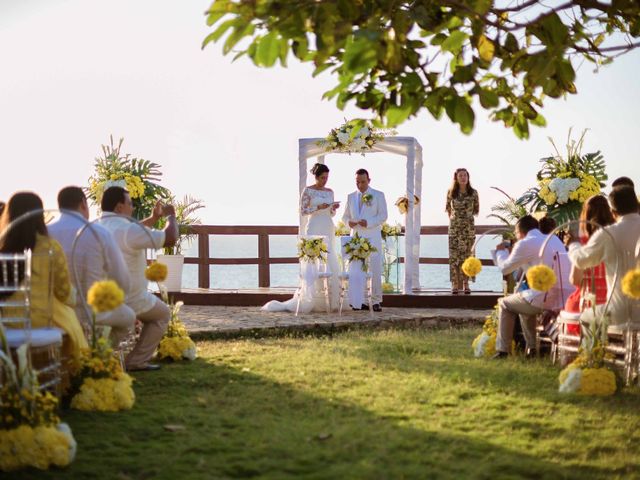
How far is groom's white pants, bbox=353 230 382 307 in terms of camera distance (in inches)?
505

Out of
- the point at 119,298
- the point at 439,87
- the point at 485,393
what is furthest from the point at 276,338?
the point at 439,87

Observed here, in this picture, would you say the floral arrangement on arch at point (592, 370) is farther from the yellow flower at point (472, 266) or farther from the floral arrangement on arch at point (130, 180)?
the floral arrangement on arch at point (130, 180)

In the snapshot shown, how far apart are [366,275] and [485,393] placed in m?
6.05

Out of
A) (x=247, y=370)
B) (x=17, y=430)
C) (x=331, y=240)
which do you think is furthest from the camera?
(x=331, y=240)

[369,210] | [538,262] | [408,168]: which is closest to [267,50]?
[538,262]

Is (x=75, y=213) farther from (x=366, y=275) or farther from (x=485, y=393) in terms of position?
(x=366, y=275)

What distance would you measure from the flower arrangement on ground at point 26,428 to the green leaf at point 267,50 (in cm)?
215

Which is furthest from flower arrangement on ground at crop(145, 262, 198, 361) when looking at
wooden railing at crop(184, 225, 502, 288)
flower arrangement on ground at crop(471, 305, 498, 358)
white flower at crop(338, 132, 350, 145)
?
wooden railing at crop(184, 225, 502, 288)

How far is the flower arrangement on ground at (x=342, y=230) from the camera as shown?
42.2 ft

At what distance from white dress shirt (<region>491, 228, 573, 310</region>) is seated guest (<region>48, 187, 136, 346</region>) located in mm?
3171

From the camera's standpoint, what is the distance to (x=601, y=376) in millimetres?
6555

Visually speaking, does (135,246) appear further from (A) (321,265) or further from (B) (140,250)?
(A) (321,265)

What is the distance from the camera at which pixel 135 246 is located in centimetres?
724

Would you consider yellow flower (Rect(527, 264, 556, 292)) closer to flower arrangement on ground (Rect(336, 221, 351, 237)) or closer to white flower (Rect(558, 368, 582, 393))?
white flower (Rect(558, 368, 582, 393))
